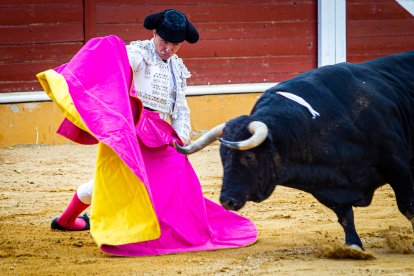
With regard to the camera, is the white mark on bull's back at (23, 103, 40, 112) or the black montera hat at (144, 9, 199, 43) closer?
the black montera hat at (144, 9, 199, 43)

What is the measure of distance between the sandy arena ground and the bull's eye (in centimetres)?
46

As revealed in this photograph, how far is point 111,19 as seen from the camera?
8898 mm

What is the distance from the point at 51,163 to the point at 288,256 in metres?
3.43

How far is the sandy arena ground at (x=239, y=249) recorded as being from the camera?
4.27 m

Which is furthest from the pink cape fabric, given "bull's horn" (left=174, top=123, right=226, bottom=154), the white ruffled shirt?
"bull's horn" (left=174, top=123, right=226, bottom=154)

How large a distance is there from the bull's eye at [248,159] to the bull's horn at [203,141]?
0.17 metres

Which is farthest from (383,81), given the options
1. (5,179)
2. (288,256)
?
(5,179)

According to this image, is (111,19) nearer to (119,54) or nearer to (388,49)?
(388,49)

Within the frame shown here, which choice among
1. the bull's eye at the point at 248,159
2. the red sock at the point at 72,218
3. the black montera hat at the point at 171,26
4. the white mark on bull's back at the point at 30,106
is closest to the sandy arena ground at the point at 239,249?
the red sock at the point at 72,218

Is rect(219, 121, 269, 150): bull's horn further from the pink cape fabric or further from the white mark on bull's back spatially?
the white mark on bull's back

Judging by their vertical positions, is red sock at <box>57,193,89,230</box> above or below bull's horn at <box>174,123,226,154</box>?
below

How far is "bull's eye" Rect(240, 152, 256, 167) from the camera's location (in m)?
4.29

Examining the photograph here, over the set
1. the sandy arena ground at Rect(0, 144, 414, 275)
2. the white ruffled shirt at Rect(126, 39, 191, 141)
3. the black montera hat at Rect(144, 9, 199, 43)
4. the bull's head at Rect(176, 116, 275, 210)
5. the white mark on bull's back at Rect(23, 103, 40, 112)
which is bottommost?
the sandy arena ground at Rect(0, 144, 414, 275)

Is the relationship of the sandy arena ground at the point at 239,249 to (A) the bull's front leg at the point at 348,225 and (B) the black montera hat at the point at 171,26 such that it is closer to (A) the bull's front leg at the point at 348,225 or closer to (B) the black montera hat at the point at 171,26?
(A) the bull's front leg at the point at 348,225
